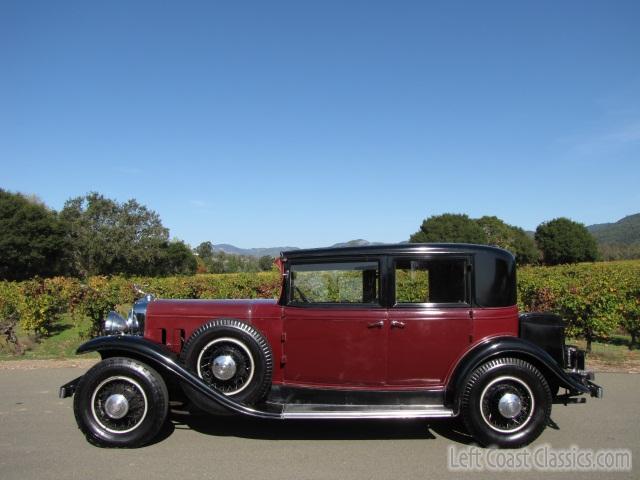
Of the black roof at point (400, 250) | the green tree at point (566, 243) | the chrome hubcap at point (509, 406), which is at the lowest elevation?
the chrome hubcap at point (509, 406)

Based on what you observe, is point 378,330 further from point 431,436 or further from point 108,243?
point 108,243

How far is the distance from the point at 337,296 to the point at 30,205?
45831mm

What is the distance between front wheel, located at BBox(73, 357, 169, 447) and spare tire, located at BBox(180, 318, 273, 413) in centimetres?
39

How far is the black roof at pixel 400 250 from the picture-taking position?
14.9 feet

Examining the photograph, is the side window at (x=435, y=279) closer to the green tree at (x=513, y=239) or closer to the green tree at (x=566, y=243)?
the green tree at (x=513, y=239)

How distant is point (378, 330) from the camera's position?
14.6ft

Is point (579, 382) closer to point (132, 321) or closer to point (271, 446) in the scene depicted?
point (271, 446)

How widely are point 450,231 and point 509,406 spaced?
209 feet

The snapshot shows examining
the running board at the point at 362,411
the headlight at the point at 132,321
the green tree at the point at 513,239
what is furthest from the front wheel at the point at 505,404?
the green tree at the point at 513,239

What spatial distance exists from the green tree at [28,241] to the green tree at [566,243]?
5593 centimetres

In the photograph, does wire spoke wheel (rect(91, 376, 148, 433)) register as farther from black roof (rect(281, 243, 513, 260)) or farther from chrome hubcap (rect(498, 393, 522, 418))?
chrome hubcap (rect(498, 393, 522, 418))

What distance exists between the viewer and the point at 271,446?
4168mm

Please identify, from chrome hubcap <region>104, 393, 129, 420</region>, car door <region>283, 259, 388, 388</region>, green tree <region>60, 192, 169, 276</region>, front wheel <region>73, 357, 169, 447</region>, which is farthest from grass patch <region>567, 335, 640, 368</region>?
green tree <region>60, 192, 169, 276</region>

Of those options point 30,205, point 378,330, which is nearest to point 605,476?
point 378,330
